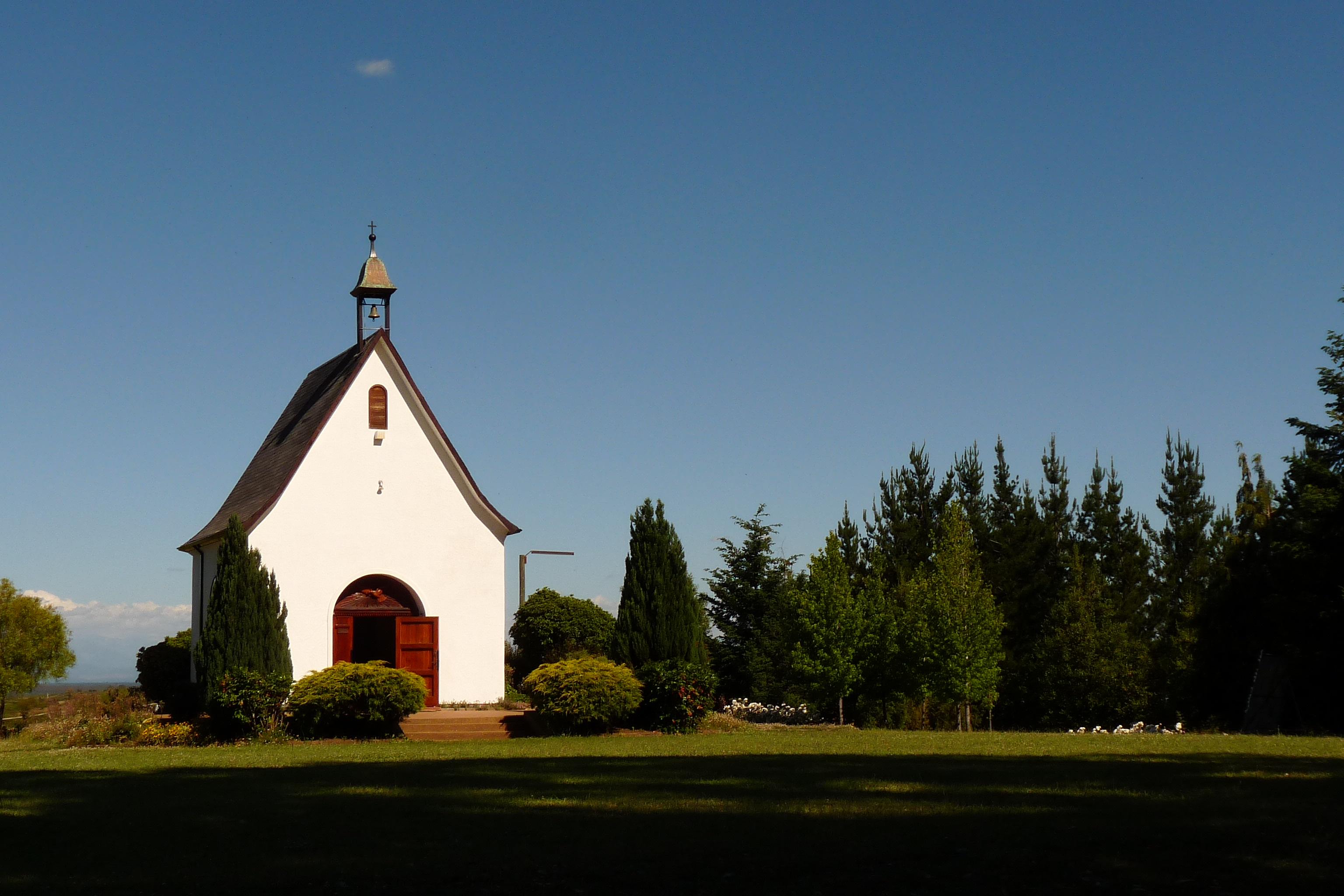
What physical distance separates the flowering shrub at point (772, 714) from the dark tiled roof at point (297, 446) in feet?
23.6

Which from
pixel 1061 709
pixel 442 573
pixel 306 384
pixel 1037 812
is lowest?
pixel 1061 709

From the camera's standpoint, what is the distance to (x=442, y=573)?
25828 millimetres

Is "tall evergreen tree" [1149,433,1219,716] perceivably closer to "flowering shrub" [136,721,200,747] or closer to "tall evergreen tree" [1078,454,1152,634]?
"tall evergreen tree" [1078,454,1152,634]

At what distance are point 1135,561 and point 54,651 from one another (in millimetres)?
44882

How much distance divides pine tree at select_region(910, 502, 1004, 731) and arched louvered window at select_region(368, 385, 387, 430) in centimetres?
1358

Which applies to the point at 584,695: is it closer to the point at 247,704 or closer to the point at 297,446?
the point at 247,704

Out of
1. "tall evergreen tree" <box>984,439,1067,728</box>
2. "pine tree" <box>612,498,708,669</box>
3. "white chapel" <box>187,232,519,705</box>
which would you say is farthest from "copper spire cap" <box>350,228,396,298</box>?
"tall evergreen tree" <box>984,439,1067,728</box>

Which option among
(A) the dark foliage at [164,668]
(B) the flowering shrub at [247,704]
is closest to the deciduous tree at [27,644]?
(A) the dark foliage at [164,668]

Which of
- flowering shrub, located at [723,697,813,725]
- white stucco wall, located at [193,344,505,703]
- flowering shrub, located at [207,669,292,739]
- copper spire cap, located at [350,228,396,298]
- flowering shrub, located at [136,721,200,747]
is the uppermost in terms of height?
copper spire cap, located at [350,228,396,298]

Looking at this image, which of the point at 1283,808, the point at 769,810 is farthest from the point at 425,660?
the point at 1283,808

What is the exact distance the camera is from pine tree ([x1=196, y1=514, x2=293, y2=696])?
849 inches

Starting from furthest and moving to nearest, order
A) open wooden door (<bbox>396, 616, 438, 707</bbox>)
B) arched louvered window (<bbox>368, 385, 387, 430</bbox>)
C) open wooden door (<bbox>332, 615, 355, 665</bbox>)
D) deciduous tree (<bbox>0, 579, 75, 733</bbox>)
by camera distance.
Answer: deciduous tree (<bbox>0, 579, 75, 733</bbox>) < arched louvered window (<bbox>368, 385, 387, 430</bbox>) < open wooden door (<bbox>396, 616, 438, 707</bbox>) < open wooden door (<bbox>332, 615, 355, 665</bbox>)

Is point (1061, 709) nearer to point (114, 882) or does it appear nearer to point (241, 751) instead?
point (241, 751)

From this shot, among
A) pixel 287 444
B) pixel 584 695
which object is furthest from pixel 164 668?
pixel 584 695
